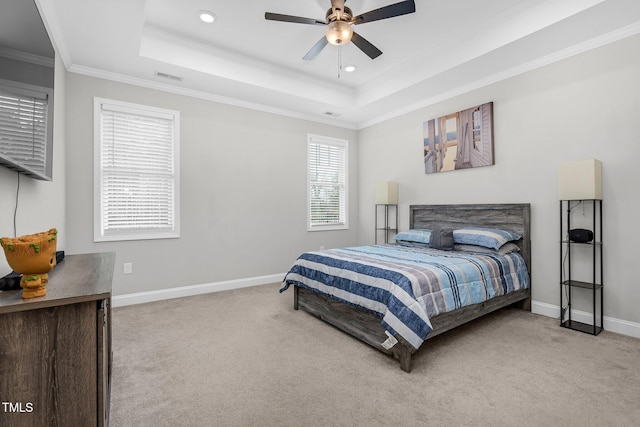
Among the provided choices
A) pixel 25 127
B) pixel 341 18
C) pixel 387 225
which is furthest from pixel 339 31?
pixel 387 225

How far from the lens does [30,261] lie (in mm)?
1209

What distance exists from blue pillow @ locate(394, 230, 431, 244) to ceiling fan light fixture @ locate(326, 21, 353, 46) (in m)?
2.39

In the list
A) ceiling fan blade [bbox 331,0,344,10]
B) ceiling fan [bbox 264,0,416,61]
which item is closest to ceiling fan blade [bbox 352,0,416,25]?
ceiling fan [bbox 264,0,416,61]

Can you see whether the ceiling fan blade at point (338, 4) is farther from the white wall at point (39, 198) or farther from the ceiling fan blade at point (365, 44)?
the white wall at point (39, 198)

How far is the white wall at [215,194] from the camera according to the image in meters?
3.44

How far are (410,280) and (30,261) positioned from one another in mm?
2086

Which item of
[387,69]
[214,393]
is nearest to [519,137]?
[387,69]

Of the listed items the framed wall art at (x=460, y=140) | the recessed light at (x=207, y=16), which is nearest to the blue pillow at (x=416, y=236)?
the framed wall art at (x=460, y=140)

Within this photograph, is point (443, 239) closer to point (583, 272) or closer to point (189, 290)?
point (583, 272)

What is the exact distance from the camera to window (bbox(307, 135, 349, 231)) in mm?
5246

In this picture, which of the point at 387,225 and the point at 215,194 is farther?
the point at 387,225

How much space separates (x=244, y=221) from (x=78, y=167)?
1990 mm

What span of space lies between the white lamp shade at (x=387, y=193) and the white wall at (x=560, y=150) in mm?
545

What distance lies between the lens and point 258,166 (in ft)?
15.2
